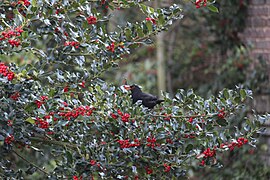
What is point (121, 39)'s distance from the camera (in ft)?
10.8

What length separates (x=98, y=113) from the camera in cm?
318

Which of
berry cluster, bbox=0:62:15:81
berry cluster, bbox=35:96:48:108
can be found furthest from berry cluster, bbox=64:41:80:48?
berry cluster, bbox=0:62:15:81

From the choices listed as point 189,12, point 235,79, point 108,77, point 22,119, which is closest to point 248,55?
point 235,79

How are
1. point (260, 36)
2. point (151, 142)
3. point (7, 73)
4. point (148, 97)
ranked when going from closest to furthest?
point (7, 73)
point (151, 142)
point (148, 97)
point (260, 36)

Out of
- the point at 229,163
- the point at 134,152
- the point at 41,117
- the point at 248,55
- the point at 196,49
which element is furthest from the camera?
the point at 196,49

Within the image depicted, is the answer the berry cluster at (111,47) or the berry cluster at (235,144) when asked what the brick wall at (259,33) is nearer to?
the berry cluster at (235,144)

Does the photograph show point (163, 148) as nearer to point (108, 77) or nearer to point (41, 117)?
point (41, 117)

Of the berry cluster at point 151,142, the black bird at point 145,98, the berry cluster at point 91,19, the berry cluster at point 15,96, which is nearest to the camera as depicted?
the berry cluster at point 15,96

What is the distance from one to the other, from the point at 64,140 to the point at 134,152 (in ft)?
1.39

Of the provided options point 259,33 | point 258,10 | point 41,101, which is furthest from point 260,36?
point 41,101

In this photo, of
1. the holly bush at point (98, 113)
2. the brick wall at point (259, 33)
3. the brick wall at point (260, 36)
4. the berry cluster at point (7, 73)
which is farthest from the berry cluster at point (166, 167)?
the brick wall at point (259, 33)

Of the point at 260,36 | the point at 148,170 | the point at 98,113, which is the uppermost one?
the point at 260,36

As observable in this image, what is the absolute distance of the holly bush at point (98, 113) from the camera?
120 inches

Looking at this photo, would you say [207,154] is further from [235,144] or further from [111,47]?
[111,47]
